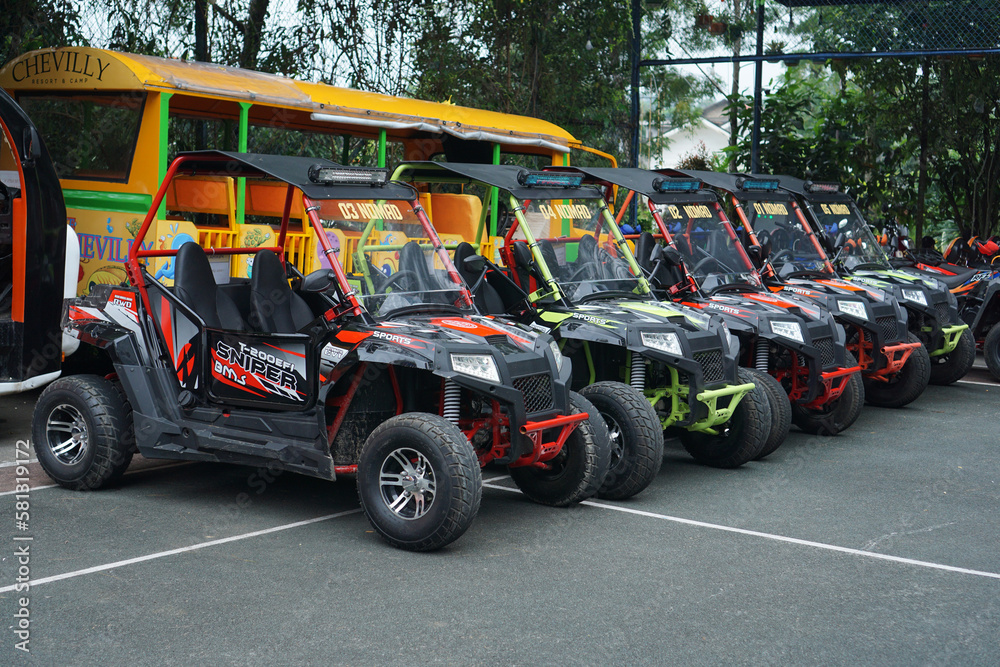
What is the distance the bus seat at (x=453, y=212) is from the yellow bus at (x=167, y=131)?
1 cm

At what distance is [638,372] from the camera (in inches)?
291

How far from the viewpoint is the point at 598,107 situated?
18328 millimetres

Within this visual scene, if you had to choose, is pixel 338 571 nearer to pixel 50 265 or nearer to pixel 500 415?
pixel 500 415

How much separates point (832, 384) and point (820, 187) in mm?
3600

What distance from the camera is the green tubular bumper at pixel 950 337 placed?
11.2 metres

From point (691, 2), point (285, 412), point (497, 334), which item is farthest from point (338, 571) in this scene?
point (691, 2)

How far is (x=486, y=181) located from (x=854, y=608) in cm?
402

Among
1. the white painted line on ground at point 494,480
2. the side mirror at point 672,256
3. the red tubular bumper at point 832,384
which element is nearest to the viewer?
the white painted line on ground at point 494,480

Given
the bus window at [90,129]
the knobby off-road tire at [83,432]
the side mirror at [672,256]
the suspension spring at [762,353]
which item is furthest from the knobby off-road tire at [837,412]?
the bus window at [90,129]

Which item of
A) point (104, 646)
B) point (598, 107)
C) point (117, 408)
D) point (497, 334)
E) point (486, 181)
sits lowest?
point (104, 646)

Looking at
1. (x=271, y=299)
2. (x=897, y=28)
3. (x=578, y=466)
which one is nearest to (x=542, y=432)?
(x=578, y=466)

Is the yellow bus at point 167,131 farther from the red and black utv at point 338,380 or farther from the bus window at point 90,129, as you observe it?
the red and black utv at point 338,380

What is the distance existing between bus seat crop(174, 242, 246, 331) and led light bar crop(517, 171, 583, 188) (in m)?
2.33

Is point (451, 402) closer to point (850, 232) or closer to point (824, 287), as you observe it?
point (824, 287)
